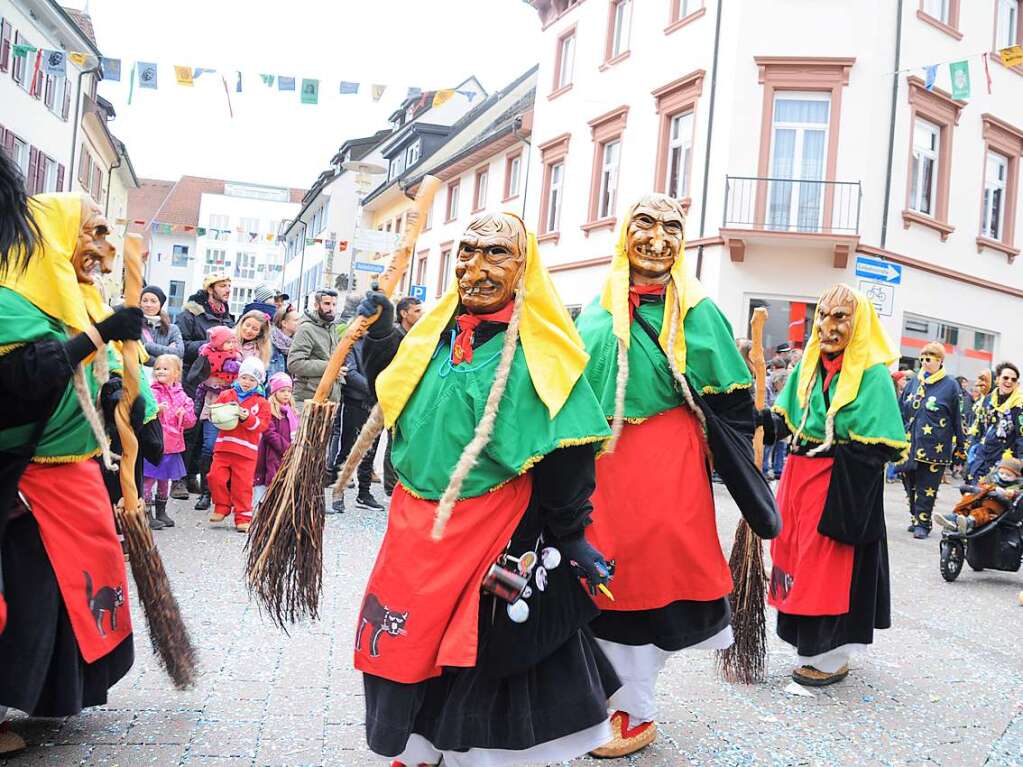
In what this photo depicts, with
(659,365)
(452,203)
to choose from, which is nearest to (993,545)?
(659,365)

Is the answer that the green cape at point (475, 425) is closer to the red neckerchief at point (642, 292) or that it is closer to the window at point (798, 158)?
the red neckerchief at point (642, 292)

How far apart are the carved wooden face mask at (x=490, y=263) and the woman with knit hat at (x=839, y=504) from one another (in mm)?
2496

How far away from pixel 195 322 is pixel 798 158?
11396 millimetres

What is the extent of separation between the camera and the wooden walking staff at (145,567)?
362cm

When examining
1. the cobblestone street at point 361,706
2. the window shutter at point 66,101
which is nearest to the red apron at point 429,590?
the cobblestone street at point 361,706

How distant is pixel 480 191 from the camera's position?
2817 cm

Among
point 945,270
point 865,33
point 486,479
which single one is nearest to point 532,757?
point 486,479

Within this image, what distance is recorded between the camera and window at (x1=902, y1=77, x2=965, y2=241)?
17.0m

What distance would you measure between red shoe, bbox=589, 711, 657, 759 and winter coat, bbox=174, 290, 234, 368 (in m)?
6.24

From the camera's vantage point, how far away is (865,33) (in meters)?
16.2

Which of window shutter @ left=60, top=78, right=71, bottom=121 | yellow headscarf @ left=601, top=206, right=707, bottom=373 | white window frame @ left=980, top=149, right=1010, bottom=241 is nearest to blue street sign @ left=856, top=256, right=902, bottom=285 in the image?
yellow headscarf @ left=601, top=206, right=707, bottom=373

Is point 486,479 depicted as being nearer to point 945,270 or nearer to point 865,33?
point 865,33

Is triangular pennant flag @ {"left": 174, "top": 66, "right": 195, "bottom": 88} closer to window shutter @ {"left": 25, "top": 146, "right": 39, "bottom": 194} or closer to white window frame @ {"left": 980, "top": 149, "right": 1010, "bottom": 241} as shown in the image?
window shutter @ {"left": 25, "top": 146, "right": 39, "bottom": 194}

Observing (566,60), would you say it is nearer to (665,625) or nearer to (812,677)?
(812,677)
